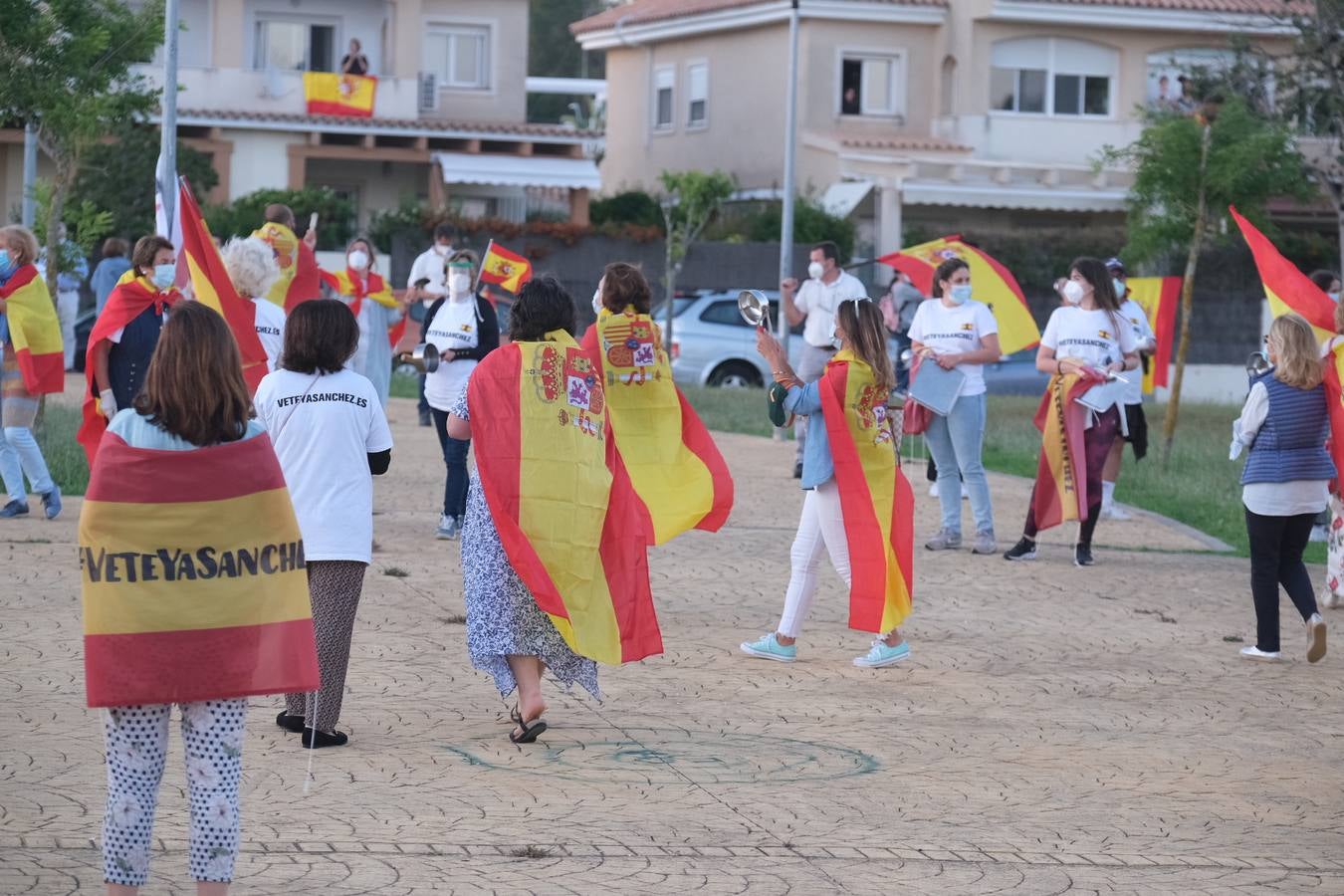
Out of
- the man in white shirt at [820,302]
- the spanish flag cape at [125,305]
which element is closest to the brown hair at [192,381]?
the spanish flag cape at [125,305]

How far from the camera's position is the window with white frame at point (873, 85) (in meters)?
41.0

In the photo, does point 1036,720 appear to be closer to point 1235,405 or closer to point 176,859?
point 176,859

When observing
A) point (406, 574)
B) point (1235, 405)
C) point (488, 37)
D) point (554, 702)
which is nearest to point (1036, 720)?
point (554, 702)

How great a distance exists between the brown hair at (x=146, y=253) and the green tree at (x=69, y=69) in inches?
213

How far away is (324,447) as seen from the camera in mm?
7043

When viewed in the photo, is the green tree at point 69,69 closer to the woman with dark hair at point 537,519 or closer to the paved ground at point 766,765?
the paved ground at point 766,765

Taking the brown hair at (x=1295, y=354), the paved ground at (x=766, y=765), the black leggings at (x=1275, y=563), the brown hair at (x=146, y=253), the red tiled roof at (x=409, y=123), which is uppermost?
the red tiled roof at (x=409, y=123)

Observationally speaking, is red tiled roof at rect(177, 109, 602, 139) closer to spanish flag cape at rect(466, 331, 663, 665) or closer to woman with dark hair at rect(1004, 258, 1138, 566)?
woman with dark hair at rect(1004, 258, 1138, 566)

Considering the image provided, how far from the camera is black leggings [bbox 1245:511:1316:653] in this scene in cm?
963

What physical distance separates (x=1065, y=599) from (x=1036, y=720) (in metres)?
3.38

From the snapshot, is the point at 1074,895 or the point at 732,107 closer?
the point at 1074,895

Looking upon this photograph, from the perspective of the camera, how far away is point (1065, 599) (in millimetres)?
11523

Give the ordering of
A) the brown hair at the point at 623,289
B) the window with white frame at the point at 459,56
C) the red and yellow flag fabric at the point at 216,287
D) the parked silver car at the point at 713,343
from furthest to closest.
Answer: the window with white frame at the point at 459,56
the parked silver car at the point at 713,343
the red and yellow flag fabric at the point at 216,287
the brown hair at the point at 623,289

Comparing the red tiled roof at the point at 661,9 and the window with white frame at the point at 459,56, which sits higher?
the red tiled roof at the point at 661,9
